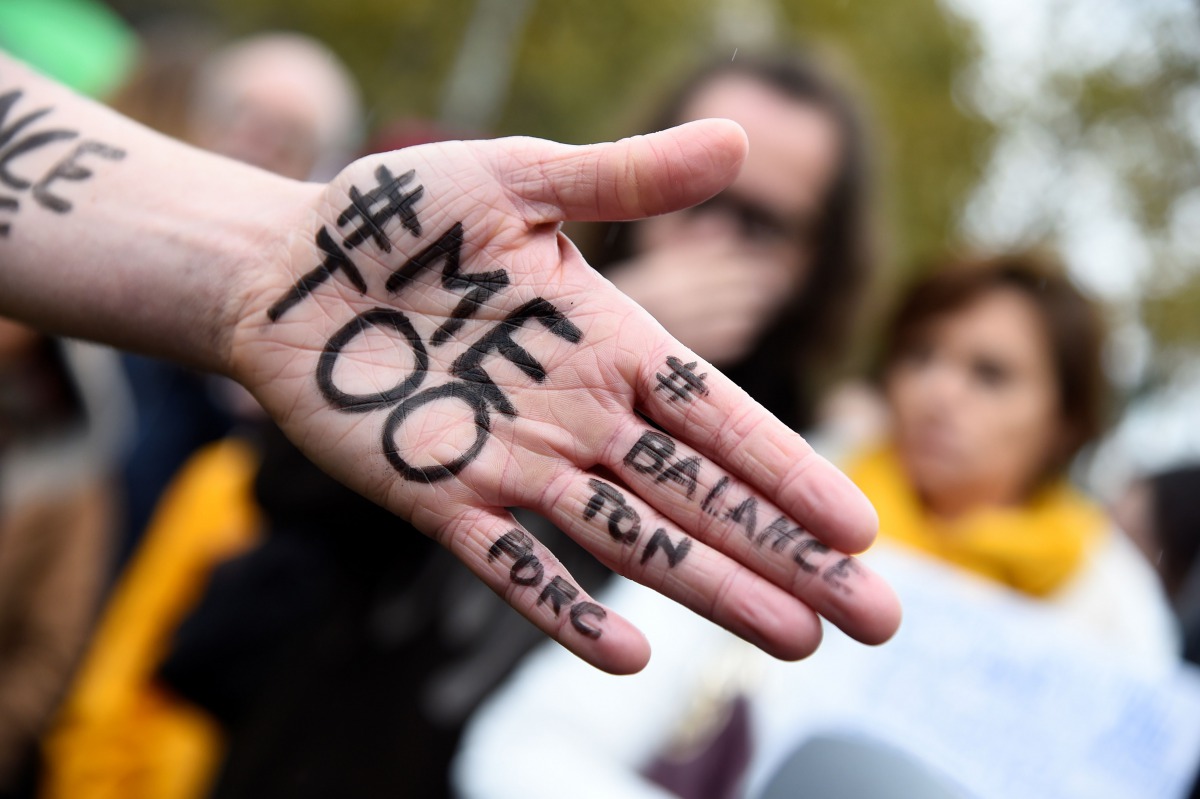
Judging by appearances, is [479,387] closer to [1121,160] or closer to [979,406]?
[979,406]

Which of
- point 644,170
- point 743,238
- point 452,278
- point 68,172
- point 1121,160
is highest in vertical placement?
point 1121,160

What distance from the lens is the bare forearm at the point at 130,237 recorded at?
61.6 inches

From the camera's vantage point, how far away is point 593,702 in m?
1.82

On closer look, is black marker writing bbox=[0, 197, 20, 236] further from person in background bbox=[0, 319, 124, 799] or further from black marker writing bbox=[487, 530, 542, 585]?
black marker writing bbox=[487, 530, 542, 585]

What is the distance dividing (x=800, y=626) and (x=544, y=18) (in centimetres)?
1556

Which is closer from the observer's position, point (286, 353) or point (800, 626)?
point (800, 626)

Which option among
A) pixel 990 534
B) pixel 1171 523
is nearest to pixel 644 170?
pixel 990 534

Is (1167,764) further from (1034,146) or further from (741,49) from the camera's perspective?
(1034,146)

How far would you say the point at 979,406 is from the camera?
8.21 ft

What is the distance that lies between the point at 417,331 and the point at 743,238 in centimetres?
120

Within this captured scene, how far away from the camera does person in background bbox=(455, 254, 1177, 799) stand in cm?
176

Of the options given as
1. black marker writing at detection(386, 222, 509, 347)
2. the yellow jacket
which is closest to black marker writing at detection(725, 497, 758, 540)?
black marker writing at detection(386, 222, 509, 347)

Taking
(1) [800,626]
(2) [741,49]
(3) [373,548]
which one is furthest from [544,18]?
(1) [800,626]

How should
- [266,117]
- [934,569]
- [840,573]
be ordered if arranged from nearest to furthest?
[840,573], [934,569], [266,117]
